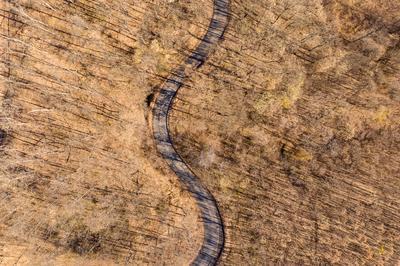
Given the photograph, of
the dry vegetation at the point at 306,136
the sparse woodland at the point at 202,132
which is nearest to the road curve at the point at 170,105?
the sparse woodland at the point at 202,132

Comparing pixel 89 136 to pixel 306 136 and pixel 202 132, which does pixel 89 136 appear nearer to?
pixel 202 132

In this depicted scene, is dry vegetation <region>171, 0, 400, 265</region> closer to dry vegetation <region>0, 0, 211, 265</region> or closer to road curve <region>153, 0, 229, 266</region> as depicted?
road curve <region>153, 0, 229, 266</region>

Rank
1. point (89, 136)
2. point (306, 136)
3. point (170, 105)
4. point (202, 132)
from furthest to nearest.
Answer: point (306, 136) → point (202, 132) → point (170, 105) → point (89, 136)

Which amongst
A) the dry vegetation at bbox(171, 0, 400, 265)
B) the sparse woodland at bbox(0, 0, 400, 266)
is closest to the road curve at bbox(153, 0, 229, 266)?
the sparse woodland at bbox(0, 0, 400, 266)

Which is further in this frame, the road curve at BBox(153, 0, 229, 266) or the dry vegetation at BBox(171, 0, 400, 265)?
the dry vegetation at BBox(171, 0, 400, 265)

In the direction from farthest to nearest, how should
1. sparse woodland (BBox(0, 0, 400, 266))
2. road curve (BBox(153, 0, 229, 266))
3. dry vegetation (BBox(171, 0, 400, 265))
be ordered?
dry vegetation (BBox(171, 0, 400, 265))
road curve (BBox(153, 0, 229, 266))
sparse woodland (BBox(0, 0, 400, 266))

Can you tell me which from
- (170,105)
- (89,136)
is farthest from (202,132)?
(89,136)

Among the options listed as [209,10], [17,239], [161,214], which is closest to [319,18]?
[209,10]
